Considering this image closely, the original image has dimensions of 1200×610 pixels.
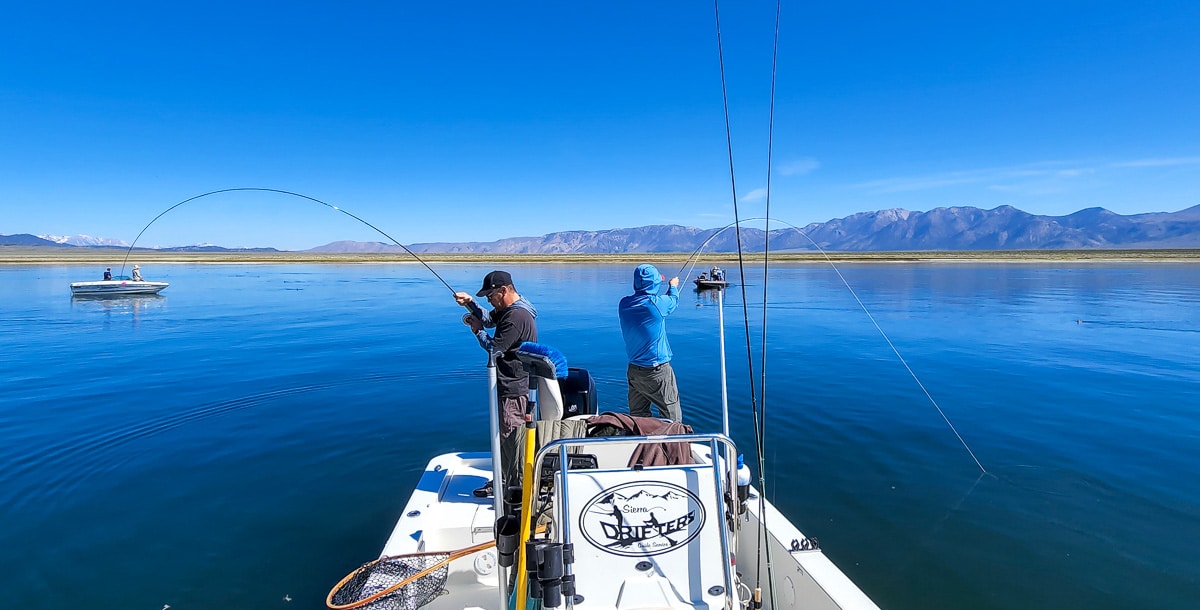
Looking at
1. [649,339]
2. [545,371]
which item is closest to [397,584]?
[545,371]

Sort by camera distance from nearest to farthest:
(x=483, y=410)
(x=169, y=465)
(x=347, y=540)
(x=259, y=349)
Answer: (x=347, y=540) < (x=169, y=465) < (x=483, y=410) < (x=259, y=349)

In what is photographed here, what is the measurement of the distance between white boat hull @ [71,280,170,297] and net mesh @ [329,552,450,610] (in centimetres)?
3207

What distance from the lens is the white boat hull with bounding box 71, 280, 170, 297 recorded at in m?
27.7

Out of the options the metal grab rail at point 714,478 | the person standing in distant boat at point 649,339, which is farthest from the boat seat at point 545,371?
the person standing in distant boat at point 649,339

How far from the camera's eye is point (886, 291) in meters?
33.4

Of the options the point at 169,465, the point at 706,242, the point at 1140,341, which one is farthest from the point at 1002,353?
the point at 169,465

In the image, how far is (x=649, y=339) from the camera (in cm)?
546

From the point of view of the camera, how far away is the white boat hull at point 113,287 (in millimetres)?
27703

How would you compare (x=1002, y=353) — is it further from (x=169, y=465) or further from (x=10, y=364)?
(x=10, y=364)

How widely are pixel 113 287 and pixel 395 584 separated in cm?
3375

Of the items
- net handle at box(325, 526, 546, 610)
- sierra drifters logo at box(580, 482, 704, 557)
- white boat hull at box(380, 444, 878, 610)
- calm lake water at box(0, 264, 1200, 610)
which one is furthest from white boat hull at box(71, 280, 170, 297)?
sierra drifters logo at box(580, 482, 704, 557)

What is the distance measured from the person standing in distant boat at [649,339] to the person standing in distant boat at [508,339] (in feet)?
3.90

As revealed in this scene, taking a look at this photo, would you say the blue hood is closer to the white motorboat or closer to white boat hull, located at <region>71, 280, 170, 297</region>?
the white motorboat

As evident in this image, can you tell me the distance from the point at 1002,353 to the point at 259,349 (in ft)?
61.1
